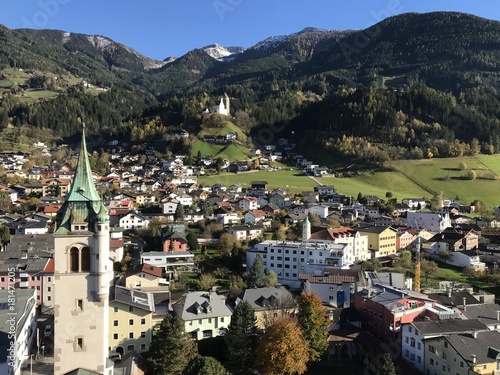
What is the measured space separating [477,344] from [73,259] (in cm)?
1902

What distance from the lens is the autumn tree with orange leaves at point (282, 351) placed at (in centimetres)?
2159

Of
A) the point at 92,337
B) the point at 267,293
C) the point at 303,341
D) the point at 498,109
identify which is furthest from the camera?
the point at 498,109

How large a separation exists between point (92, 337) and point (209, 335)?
13950mm

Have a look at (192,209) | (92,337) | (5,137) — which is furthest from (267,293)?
(5,137)

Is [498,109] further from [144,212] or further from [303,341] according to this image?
[303,341]

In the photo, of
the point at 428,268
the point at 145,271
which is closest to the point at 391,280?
the point at 428,268

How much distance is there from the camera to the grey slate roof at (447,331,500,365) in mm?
20641

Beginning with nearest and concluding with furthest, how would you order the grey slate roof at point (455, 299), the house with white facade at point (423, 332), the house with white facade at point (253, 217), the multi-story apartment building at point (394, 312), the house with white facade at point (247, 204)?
the house with white facade at point (423, 332) → the multi-story apartment building at point (394, 312) → the grey slate roof at point (455, 299) → the house with white facade at point (253, 217) → the house with white facade at point (247, 204)

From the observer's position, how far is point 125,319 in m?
24.0

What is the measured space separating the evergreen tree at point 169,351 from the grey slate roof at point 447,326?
1213 cm

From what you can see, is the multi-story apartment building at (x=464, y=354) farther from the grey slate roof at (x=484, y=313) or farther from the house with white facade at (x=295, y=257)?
the house with white facade at (x=295, y=257)

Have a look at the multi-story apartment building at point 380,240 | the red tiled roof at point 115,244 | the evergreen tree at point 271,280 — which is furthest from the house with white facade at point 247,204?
the evergreen tree at point 271,280

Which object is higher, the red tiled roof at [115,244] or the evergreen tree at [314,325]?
the red tiled roof at [115,244]

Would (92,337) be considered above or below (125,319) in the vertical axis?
above
